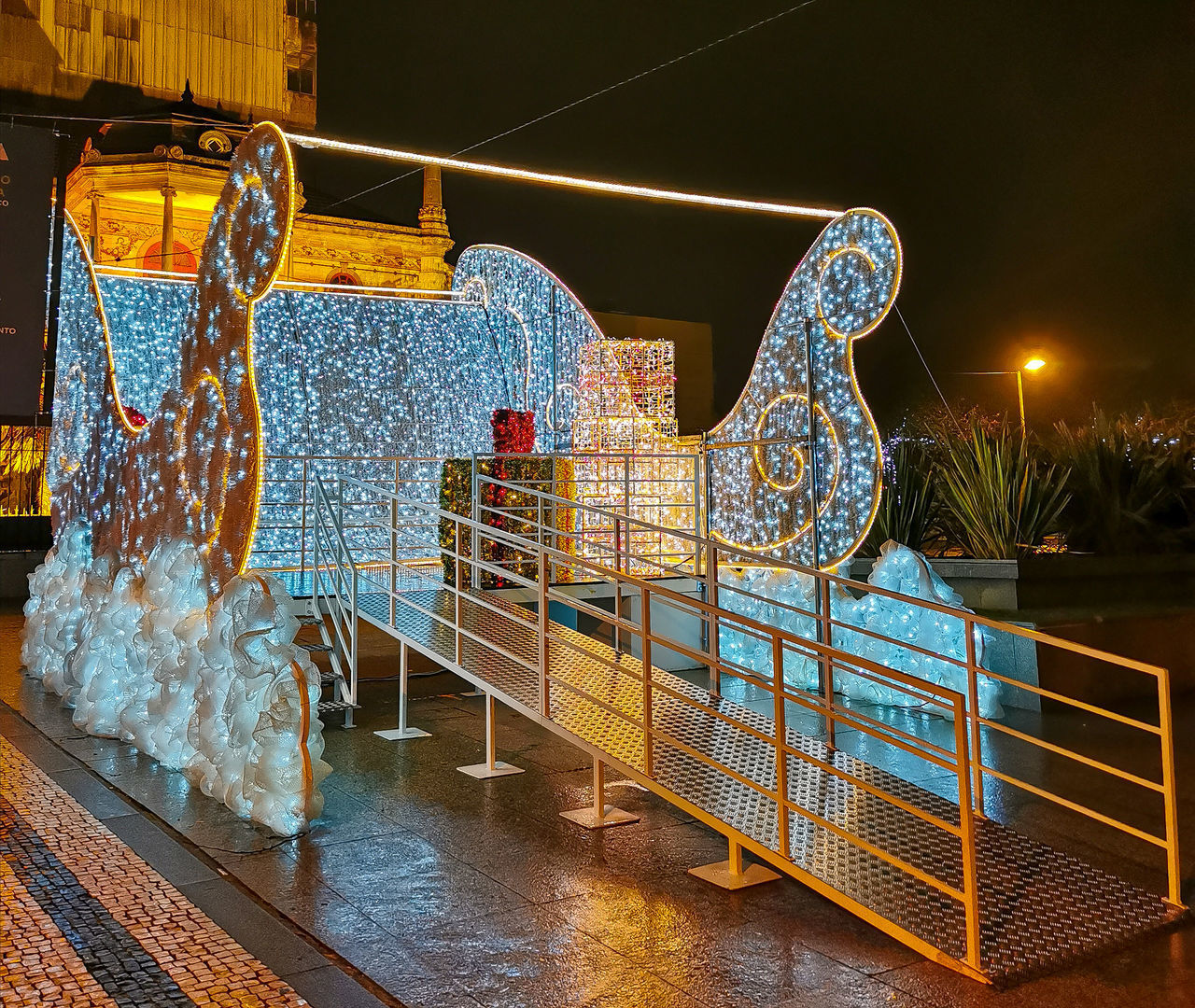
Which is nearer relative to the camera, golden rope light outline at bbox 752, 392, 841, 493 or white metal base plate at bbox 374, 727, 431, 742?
white metal base plate at bbox 374, 727, 431, 742

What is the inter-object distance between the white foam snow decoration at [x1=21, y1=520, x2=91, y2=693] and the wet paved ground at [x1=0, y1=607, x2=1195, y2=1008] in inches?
78.7

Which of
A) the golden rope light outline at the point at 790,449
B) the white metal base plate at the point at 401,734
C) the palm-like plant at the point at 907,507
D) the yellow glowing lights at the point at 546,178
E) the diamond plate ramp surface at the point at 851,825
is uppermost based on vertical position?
the yellow glowing lights at the point at 546,178

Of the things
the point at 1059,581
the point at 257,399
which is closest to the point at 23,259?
the point at 257,399

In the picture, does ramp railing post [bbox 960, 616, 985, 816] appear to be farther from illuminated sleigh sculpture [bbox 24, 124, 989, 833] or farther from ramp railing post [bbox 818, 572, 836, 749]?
illuminated sleigh sculpture [bbox 24, 124, 989, 833]

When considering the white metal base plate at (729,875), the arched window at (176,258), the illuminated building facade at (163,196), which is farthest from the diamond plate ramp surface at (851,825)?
the arched window at (176,258)

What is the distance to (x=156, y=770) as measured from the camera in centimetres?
642

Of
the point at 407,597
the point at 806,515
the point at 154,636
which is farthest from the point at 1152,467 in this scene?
the point at 154,636

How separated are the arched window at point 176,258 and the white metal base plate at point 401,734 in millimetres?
18194

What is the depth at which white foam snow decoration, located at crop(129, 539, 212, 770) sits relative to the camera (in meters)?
6.18

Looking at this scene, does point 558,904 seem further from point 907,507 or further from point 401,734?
point 907,507

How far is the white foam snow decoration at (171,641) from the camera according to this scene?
20.3 ft

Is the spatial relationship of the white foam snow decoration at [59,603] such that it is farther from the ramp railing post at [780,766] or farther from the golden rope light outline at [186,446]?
the ramp railing post at [780,766]

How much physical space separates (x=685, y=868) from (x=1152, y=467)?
778 centimetres

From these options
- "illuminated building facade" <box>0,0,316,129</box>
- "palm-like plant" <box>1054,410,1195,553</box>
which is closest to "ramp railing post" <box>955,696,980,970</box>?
"palm-like plant" <box>1054,410,1195,553</box>
